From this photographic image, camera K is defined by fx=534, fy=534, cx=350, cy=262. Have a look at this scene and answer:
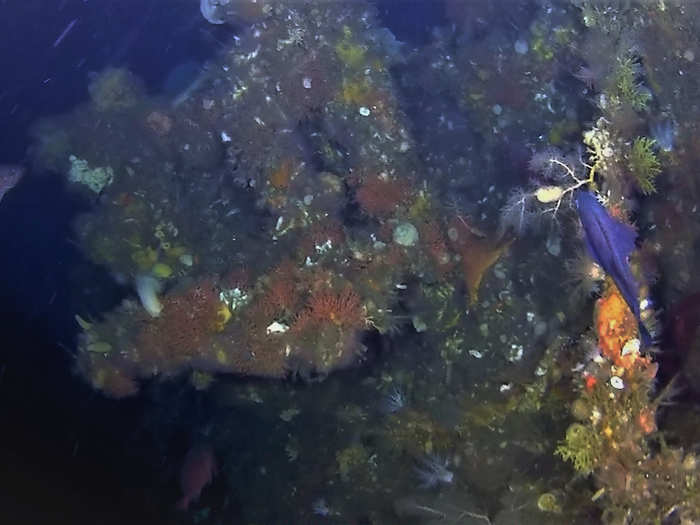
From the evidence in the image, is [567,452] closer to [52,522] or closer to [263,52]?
[263,52]

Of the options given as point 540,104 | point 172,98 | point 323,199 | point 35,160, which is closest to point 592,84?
point 540,104

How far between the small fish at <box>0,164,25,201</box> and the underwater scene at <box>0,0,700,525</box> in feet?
0.33

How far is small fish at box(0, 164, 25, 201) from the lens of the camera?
6758 mm

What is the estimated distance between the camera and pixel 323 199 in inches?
210

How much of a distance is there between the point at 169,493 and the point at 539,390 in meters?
4.86

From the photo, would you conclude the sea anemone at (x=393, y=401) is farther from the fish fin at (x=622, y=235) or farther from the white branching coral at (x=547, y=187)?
the fish fin at (x=622, y=235)

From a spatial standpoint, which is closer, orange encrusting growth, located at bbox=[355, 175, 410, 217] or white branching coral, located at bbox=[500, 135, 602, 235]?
white branching coral, located at bbox=[500, 135, 602, 235]

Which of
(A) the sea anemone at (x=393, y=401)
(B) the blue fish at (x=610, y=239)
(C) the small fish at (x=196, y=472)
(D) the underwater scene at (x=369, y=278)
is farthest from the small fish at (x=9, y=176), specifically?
(B) the blue fish at (x=610, y=239)

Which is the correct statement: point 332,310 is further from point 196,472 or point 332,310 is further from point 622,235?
point 196,472

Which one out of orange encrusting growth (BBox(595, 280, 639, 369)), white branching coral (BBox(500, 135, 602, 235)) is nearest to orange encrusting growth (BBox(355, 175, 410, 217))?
white branching coral (BBox(500, 135, 602, 235))

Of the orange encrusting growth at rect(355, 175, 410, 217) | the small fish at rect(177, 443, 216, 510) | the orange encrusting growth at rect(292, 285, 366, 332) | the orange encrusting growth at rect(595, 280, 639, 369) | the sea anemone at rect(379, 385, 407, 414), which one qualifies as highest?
the orange encrusting growth at rect(355, 175, 410, 217)

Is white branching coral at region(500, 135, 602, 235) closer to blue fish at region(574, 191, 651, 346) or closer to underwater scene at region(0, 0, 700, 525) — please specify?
underwater scene at region(0, 0, 700, 525)

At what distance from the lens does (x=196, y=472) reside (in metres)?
6.36

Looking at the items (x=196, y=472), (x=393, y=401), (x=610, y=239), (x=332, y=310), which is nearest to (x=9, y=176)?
(x=196, y=472)
